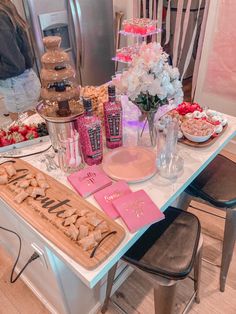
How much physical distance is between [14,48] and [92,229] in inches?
73.9

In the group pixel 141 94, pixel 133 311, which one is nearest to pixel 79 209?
pixel 141 94

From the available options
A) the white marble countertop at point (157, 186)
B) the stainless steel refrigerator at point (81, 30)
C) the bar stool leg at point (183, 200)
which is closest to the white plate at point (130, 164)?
the white marble countertop at point (157, 186)

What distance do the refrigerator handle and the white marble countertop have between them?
187 centimetres

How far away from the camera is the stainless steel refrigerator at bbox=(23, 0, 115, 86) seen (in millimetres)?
2342

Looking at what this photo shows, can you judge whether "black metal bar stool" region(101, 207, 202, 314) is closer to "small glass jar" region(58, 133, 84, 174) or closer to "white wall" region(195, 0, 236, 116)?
"small glass jar" region(58, 133, 84, 174)

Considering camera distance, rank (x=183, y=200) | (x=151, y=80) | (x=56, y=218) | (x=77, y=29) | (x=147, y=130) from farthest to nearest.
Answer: (x=77, y=29) < (x=183, y=200) < (x=147, y=130) < (x=151, y=80) < (x=56, y=218)

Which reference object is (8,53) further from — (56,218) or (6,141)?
(56,218)

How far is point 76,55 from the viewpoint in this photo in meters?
2.80

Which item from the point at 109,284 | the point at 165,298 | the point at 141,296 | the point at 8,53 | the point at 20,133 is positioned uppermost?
the point at 8,53

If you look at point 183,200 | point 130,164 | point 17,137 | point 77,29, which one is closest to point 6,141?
point 17,137

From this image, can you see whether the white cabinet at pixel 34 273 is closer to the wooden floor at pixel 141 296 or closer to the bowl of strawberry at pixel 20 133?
the wooden floor at pixel 141 296

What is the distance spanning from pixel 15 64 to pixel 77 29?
83cm

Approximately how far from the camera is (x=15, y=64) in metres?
2.18

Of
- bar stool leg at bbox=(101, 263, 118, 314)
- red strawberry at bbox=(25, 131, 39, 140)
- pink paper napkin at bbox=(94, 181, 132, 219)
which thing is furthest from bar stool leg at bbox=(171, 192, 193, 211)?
red strawberry at bbox=(25, 131, 39, 140)
